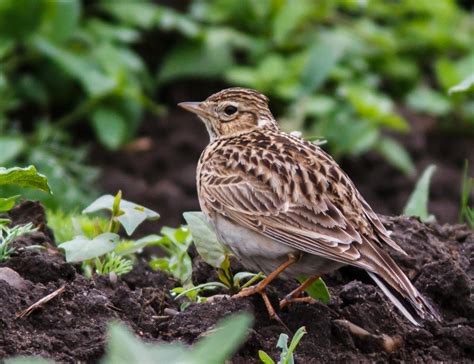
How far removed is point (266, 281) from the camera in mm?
5250

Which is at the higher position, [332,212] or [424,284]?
[332,212]

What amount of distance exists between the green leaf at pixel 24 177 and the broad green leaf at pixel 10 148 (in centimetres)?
465

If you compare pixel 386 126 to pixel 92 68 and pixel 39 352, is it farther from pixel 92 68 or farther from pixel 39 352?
pixel 39 352

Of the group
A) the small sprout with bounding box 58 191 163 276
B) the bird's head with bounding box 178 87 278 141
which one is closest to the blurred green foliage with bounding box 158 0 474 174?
the bird's head with bounding box 178 87 278 141

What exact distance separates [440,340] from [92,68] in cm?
649

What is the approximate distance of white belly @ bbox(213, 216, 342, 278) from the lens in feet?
17.5

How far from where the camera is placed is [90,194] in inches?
403

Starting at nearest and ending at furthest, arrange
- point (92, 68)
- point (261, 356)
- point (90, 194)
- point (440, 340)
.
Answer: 1. point (261, 356)
2. point (440, 340)
3. point (90, 194)
4. point (92, 68)

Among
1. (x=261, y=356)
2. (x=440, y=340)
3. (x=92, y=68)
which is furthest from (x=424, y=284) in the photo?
(x=92, y=68)

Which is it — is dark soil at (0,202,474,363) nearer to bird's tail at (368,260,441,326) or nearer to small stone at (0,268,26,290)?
small stone at (0,268,26,290)

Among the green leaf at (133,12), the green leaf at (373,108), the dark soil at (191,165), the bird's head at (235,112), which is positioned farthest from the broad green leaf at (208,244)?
the green leaf at (133,12)

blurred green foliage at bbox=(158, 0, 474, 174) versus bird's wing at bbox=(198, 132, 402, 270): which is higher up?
bird's wing at bbox=(198, 132, 402, 270)

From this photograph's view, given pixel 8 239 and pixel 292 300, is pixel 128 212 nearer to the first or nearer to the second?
pixel 8 239

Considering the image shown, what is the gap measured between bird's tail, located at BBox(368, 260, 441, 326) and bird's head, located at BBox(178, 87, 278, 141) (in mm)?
1912
